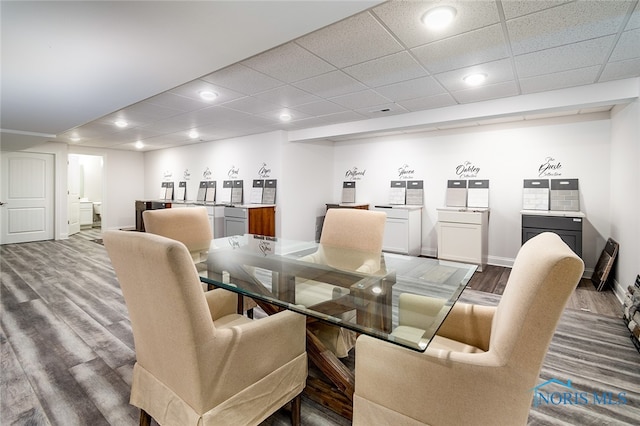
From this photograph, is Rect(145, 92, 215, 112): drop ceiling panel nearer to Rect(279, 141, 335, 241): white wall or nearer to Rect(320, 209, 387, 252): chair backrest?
→ Rect(279, 141, 335, 241): white wall

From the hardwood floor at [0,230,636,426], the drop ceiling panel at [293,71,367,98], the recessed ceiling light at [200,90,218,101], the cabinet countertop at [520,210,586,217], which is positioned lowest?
the hardwood floor at [0,230,636,426]

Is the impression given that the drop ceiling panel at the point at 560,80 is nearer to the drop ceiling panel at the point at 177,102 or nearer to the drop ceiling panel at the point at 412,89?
the drop ceiling panel at the point at 412,89

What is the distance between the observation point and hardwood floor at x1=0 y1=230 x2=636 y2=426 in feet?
5.65

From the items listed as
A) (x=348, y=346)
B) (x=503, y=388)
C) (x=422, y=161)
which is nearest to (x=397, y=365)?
(x=503, y=388)

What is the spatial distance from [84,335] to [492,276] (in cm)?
488

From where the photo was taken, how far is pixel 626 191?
3480 millimetres

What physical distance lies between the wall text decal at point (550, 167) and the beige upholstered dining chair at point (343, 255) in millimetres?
3584

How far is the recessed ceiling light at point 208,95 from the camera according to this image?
11.9 ft

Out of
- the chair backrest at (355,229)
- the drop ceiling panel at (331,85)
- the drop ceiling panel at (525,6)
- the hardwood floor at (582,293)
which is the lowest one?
the hardwood floor at (582,293)

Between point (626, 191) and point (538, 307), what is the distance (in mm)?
3855

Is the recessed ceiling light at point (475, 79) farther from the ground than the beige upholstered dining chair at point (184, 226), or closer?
farther from the ground

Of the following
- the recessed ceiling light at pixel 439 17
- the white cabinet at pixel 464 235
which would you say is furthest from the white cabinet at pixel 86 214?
the recessed ceiling light at pixel 439 17

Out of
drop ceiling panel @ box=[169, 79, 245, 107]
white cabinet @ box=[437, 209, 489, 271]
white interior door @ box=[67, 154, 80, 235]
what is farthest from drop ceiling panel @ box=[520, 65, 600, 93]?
white interior door @ box=[67, 154, 80, 235]

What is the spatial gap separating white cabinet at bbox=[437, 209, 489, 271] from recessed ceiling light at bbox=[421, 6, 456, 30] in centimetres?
325
